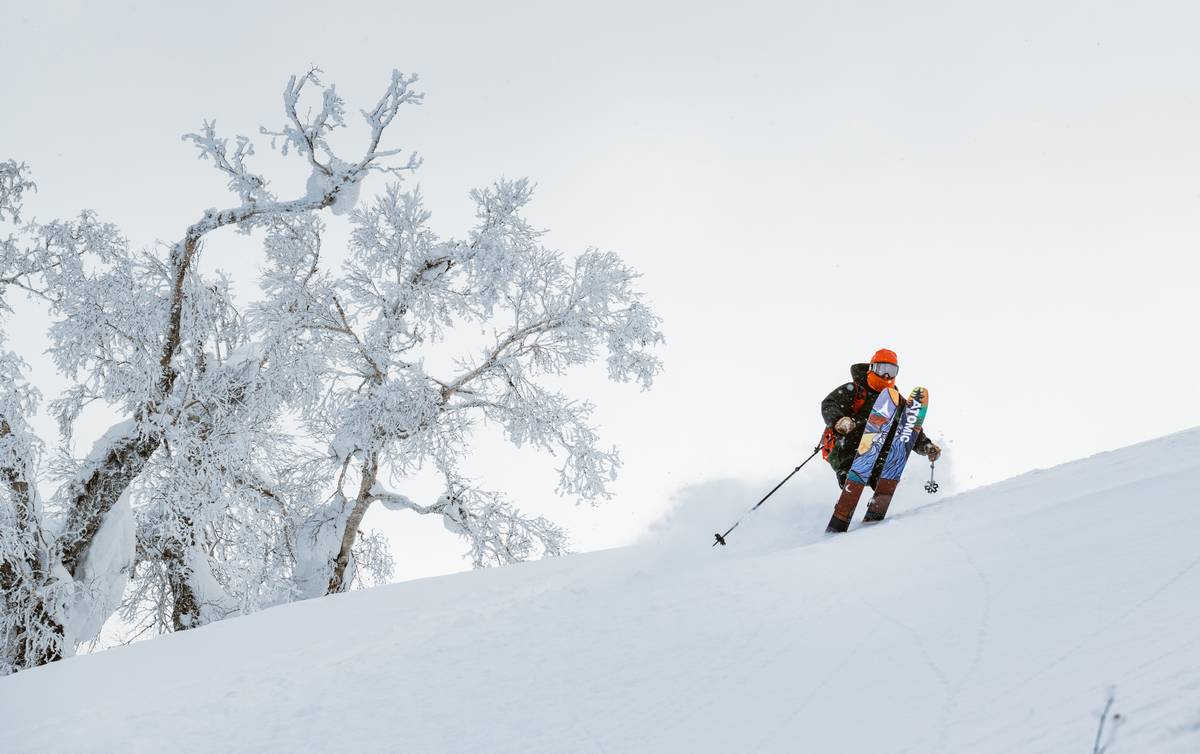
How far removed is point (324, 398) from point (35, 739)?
10583mm

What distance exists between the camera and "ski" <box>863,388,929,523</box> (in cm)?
789

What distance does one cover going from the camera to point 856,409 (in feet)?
27.4

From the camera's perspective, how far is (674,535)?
9.00 m

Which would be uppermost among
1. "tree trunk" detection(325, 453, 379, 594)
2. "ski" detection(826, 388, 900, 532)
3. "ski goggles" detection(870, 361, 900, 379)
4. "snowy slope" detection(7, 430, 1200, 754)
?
"tree trunk" detection(325, 453, 379, 594)

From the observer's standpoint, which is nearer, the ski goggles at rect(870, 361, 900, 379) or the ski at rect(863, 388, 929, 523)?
the ski at rect(863, 388, 929, 523)

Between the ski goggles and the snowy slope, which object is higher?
the ski goggles

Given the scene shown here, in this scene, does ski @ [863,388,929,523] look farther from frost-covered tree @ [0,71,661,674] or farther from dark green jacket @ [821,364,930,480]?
frost-covered tree @ [0,71,661,674]

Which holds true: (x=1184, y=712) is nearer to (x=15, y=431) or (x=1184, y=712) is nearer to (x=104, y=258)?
(x=15, y=431)

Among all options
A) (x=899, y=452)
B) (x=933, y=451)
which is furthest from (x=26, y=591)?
(x=933, y=451)

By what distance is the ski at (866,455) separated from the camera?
25.4ft

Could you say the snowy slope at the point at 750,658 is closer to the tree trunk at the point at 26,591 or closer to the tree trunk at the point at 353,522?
the tree trunk at the point at 26,591

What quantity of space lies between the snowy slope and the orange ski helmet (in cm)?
182

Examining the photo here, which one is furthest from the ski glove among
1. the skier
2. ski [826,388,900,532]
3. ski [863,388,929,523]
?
ski [826,388,900,532]

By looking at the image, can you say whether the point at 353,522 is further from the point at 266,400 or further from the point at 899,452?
the point at 899,452
